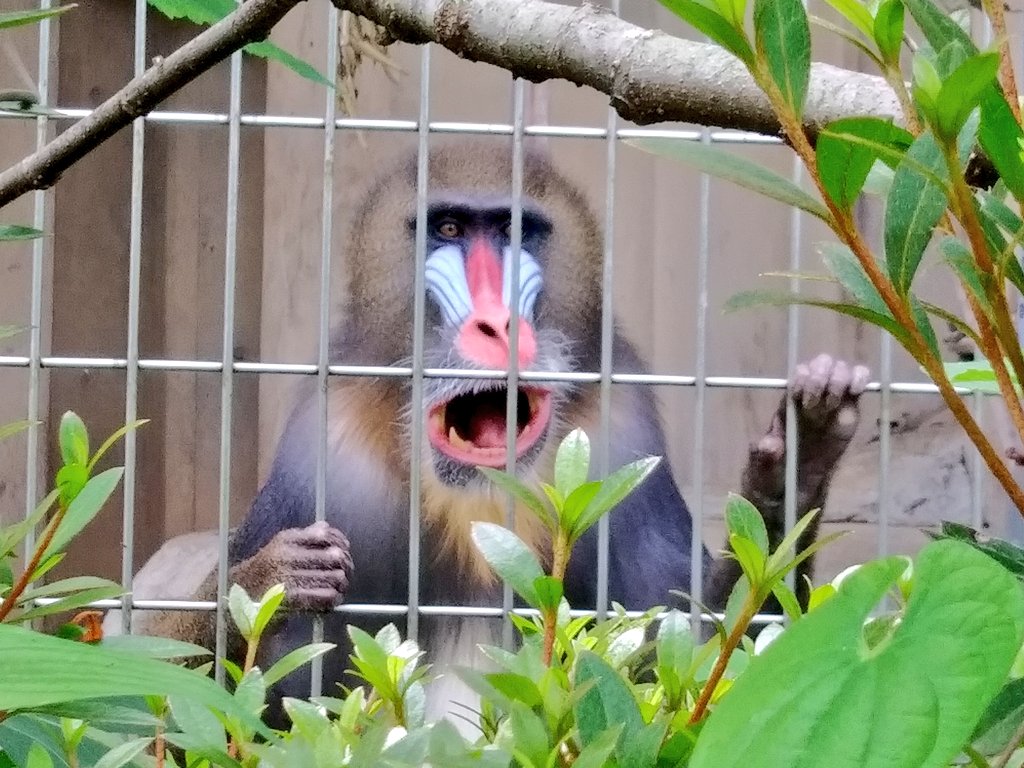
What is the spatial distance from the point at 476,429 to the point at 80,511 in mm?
831

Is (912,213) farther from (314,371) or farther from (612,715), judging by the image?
(314,371)

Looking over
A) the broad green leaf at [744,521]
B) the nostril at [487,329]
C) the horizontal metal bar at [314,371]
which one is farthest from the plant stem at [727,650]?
the nostril at [487,329]

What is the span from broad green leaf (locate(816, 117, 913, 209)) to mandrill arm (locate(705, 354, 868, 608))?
2.24 feet

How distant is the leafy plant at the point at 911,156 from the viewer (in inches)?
5.5

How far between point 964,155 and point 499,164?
3.51 feet

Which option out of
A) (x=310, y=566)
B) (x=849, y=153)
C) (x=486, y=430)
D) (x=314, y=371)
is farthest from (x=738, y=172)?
(x=486, y=430)

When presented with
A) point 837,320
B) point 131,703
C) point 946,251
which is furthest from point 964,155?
point 837,320

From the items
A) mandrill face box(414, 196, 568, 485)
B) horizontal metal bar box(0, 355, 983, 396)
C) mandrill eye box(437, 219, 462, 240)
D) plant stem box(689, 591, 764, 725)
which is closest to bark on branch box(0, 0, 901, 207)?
plant stem box(689, 591, 764, 725)

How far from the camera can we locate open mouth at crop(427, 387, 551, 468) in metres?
1.10

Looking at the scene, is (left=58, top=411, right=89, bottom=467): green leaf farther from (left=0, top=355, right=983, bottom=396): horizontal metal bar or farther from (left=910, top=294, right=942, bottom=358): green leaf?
(left=0, top=355, right=983, bottom=396): horizontal metal bar

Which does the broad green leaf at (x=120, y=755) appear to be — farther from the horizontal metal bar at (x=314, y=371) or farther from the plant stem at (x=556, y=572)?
the horizontal metal bar at (x=314, y=371)

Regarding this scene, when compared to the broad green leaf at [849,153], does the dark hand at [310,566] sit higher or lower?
lower

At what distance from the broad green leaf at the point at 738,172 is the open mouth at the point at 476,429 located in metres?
0.91

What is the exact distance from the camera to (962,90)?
0.13 metres
